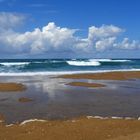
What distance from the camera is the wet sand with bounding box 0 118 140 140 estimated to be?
10.6 m

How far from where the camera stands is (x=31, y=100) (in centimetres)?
2044

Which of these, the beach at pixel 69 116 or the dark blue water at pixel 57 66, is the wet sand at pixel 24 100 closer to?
the beach at pixel 69 116

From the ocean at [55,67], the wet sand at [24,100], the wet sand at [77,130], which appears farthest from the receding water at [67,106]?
the ocean at [55,67]

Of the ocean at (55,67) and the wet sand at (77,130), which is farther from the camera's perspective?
the ocean at (55,67)

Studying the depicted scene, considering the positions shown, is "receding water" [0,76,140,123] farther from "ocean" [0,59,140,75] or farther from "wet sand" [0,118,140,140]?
"ocean" [0,59,140,75]

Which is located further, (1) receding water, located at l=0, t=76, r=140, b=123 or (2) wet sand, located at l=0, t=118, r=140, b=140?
(1) receding water, located at l=0, t=76, r=140, b=123

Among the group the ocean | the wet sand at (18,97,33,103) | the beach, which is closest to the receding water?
the beach

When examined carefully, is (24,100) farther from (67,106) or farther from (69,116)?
(69,116)

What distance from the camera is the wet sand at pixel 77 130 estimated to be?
1055 cm

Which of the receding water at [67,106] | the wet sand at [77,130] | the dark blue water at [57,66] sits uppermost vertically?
the wet sand at [77,130]

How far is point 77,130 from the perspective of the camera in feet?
37.0

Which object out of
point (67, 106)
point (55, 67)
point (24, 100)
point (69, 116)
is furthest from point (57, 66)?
point (69, 116)

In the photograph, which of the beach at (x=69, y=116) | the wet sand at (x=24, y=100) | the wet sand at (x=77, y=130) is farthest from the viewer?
the wet sand at (x=24, y=100)

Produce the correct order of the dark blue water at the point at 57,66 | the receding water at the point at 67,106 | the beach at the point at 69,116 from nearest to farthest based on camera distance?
the beach at the point at 69,116
the receding water at the point at 67,106
the dark blue water at the point at 57,66
